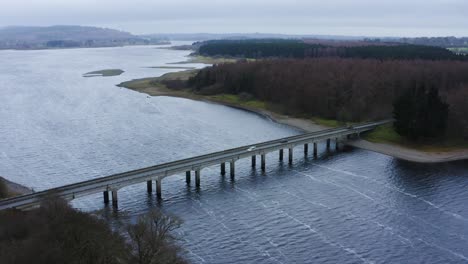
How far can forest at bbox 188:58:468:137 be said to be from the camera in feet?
326

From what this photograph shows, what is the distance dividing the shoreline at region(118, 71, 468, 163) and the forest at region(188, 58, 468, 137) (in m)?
5.56

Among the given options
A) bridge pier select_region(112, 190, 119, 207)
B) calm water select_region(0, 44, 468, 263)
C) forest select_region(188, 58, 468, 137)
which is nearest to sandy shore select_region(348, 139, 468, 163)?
calm water select_region(0, 44, 468, 263)

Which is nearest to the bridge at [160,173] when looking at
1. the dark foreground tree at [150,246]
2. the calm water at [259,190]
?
the calm water at [259,190]

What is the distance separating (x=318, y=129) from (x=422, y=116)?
20.9 meters

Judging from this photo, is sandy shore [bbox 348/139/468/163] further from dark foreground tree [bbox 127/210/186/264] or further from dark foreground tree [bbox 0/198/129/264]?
dark foreground tree [bbox 0/198/129/264]

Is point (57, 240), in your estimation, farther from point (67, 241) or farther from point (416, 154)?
point (416, 154)

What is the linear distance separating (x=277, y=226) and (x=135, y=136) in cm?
4336

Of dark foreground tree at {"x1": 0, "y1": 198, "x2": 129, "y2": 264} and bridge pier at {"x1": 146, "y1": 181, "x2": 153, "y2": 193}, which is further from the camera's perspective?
bridge pier at {"x1": 146, "y1": 181, "x2": 153, "y2": 193}

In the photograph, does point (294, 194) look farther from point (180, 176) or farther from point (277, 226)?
point (180, 176)

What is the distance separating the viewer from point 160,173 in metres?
55.3

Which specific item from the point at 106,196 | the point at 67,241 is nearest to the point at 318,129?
the point at 106,196

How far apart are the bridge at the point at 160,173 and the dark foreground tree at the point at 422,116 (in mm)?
10626

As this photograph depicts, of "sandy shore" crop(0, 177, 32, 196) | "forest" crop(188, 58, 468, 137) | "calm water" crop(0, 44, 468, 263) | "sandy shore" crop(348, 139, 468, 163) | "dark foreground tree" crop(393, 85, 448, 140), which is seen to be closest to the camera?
"calm water" crop(0, 44, 468, 263)

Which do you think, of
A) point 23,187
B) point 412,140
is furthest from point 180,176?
point 412,140
